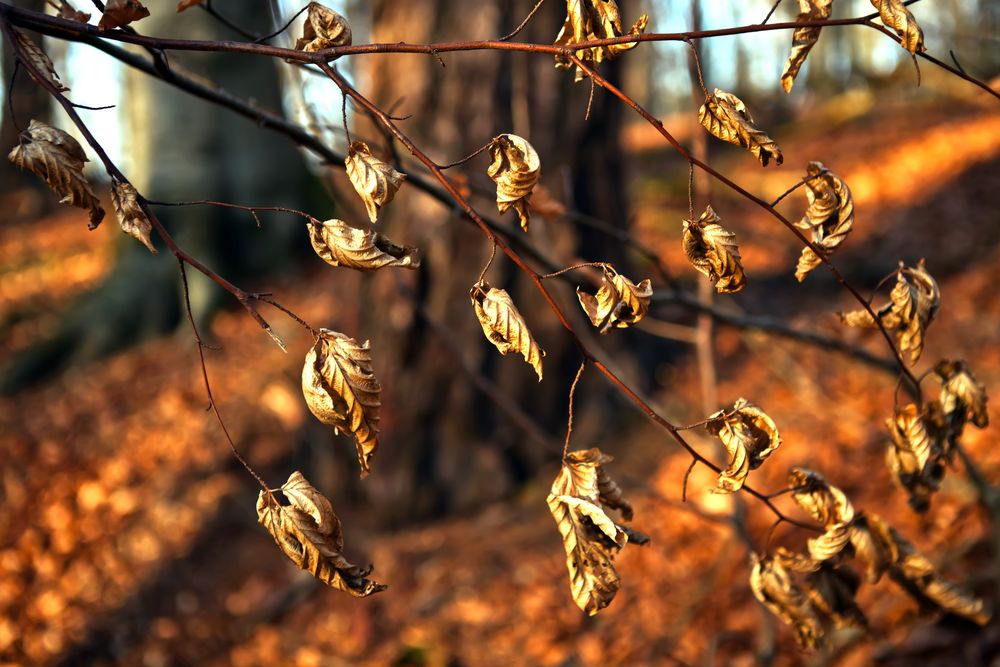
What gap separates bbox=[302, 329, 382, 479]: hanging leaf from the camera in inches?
36.2

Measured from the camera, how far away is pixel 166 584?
3936 millimetres

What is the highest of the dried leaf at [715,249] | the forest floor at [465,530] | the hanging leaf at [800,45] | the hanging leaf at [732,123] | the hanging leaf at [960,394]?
the hanging leaf at [800,45]

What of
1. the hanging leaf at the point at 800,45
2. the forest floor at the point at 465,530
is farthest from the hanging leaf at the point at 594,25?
the forest floor at the point at 465,530

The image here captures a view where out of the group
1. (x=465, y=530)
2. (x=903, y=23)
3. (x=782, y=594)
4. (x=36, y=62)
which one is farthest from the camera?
(x=465, y=530)

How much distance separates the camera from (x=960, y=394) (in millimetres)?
1282

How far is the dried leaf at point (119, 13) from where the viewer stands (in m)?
0.97

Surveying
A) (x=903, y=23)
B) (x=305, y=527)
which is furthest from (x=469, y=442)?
(x=903, y=23)

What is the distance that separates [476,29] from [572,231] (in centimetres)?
103

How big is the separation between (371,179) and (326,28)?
0.25 m

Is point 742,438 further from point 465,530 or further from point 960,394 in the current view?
point 465,530

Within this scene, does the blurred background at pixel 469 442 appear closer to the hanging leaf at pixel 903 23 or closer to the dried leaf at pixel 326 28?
the dried leaf at pixel 326 28

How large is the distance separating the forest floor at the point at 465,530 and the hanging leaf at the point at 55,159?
4.48 ft

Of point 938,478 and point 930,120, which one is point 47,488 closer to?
point 938,478

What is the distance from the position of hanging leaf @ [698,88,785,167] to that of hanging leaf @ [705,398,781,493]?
300 mm
